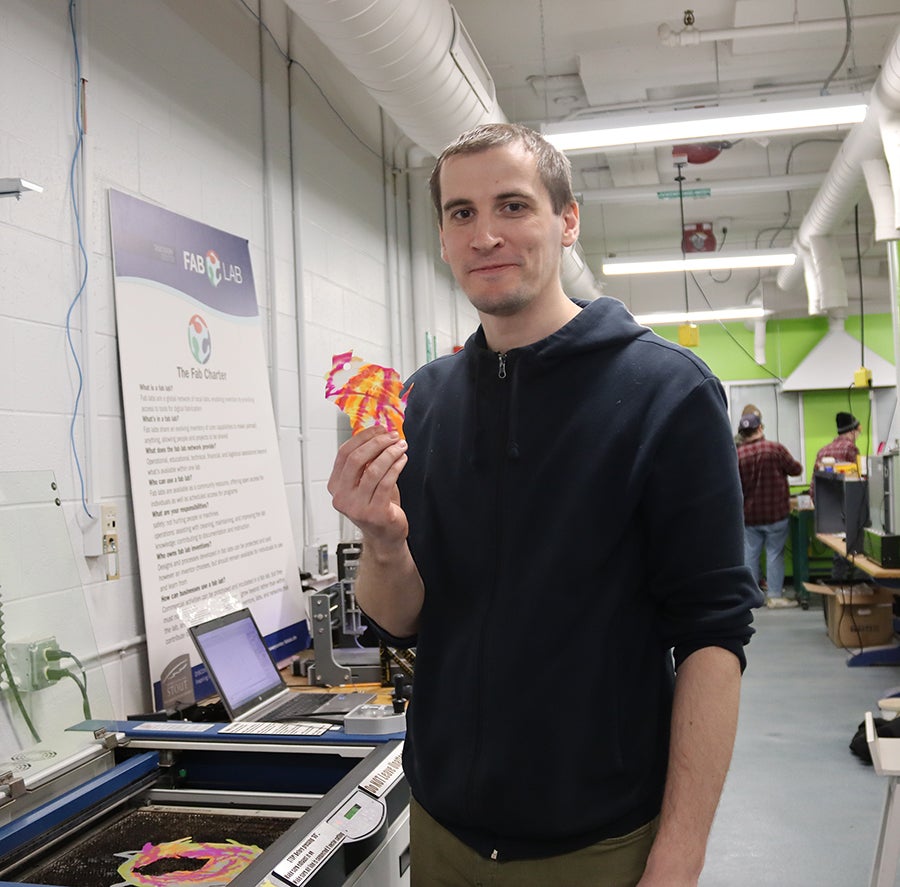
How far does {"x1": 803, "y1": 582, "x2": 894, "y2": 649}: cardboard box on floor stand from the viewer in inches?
254

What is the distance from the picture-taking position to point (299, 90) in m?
4.03

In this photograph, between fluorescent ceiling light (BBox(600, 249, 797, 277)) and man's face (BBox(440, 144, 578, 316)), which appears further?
fluorescent ceiling light (BBox(600, 249, 797, 277))

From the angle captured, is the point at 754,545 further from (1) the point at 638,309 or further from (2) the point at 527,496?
(2) the point at 527,496

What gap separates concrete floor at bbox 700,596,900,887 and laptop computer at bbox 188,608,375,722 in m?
1.64

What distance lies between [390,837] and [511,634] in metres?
0.81

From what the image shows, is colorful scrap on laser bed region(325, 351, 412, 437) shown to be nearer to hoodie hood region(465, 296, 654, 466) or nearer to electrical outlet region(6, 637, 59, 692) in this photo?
hoodie hood region(465, 296, 654, 466)

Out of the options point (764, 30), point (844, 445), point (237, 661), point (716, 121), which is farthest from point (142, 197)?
point (844, 445)

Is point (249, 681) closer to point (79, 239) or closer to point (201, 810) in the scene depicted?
point (201, 810)

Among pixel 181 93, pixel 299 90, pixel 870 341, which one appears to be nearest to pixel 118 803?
pixel 181 93

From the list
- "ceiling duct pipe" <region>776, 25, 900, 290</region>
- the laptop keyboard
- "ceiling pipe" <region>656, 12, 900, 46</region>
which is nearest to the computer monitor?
"ceiling duct pipe" <region>776, 25, 900, 290</region>

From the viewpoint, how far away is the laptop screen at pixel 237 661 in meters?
2.31

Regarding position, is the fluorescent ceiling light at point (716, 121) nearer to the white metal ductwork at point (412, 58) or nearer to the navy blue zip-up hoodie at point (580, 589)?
the white metal ductwork at point (412, 58)

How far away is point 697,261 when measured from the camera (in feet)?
23.5

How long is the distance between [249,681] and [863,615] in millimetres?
5432
